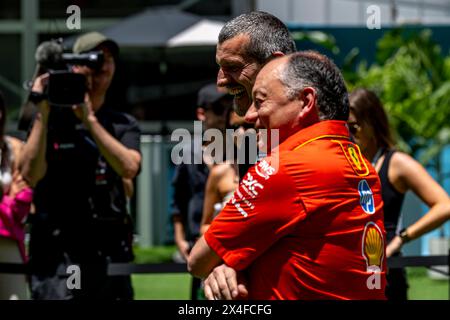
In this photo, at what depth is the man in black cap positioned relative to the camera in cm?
606

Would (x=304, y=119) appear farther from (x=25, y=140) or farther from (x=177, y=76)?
(x=177, y=76)

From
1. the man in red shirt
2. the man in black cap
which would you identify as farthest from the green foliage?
the man in red shirt

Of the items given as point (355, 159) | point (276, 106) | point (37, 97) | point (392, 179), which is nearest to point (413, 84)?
point (392, 179)

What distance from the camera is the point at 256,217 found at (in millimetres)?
2652

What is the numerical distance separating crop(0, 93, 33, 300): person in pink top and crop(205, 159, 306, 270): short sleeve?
2.47 m

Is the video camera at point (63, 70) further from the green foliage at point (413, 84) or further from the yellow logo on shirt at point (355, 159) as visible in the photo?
the green foliage at point (413, 84)

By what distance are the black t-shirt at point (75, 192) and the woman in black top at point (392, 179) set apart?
137 centimetres

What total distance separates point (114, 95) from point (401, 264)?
1173cm

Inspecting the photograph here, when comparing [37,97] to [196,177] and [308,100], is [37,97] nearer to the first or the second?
[196,177]

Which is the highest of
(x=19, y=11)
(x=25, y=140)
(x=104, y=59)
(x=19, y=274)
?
(x=19, y=11)

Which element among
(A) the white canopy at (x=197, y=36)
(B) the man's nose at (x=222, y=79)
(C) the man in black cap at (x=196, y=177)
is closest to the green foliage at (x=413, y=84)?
(A) the white canopy at (x=197, y=36)
